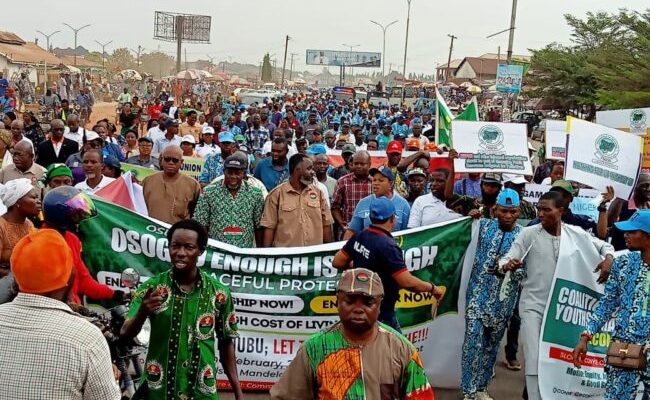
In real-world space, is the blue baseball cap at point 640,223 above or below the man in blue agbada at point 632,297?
above

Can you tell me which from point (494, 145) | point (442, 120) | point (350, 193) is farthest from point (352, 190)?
point (442, 120)

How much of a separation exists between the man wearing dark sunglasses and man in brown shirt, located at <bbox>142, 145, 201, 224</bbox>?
4.37 metres

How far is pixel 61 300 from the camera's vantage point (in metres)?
2.93

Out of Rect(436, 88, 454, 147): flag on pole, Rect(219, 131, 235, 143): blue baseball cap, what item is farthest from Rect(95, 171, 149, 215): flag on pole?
Rect(436, 88, 454, 147): flag on pole

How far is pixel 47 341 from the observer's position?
2.75m

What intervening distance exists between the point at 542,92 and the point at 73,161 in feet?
130

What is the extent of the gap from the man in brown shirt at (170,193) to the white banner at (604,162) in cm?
318

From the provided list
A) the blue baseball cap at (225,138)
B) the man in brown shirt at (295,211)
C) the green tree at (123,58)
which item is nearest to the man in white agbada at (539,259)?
the man in brown shirt at (295,211)

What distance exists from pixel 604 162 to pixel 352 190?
240 cm

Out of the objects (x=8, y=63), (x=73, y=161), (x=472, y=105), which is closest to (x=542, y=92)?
(x=8, y=63)

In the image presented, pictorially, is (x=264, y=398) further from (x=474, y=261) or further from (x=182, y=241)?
(x=182, y=241)

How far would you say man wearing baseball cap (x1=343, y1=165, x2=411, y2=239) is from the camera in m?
6.34

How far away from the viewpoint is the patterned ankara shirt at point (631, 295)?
465cm

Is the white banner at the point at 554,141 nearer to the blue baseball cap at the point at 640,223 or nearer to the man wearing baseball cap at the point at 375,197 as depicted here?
the man wearing baseball cap at the point at 375,197
